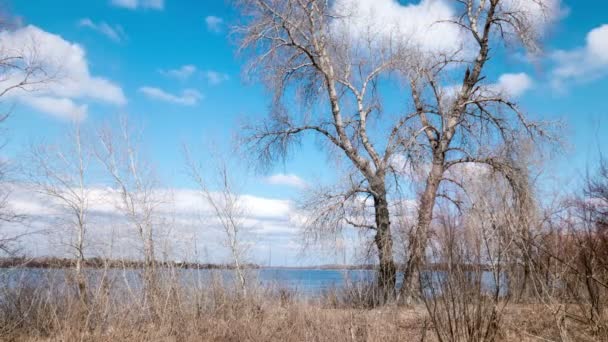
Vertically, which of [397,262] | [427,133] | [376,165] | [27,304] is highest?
[427,133]

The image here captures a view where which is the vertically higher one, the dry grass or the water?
the water

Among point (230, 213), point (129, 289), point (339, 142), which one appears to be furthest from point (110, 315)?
point (339, 142)

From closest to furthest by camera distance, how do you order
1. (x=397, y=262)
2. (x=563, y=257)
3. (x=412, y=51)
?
(x=563, y=257) < (x=397, y=262) < (x=412, y=51)

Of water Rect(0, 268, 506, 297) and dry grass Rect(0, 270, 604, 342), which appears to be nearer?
dry grass Rect(0, 270, 604, 342)

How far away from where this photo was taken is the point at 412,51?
14.2 meters

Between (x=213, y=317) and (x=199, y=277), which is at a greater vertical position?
(x=199, y=277)

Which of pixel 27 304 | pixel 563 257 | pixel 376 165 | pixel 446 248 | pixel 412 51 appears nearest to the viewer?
pixel 446 248

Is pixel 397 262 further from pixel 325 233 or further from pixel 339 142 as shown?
pixel 339 142

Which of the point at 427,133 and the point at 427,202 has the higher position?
the point at 427,133

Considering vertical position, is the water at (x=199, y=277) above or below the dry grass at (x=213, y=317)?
above

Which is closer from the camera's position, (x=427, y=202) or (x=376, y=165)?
(x=427, y=202)

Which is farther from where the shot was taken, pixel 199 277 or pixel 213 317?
pixel 199 277

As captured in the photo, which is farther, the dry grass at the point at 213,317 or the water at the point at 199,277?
the water at the point at 199,277

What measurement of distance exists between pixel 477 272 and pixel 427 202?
9.88 feet
